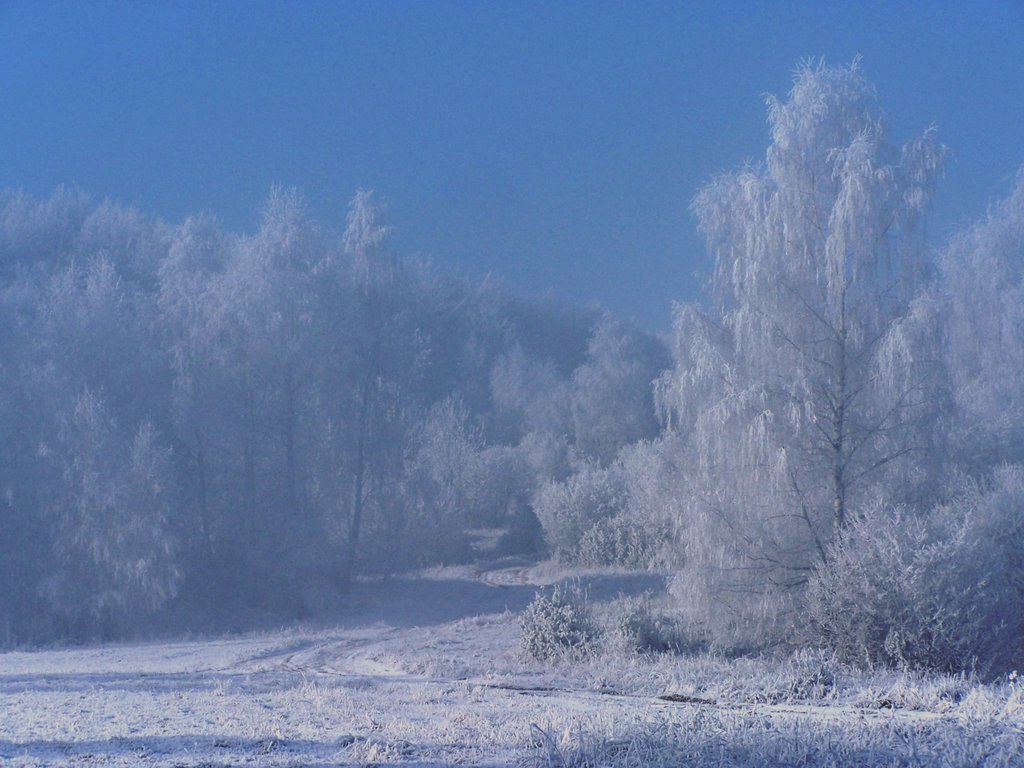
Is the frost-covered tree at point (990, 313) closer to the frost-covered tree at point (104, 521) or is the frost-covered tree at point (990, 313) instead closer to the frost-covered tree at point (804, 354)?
the frost-covered tree at point (804, 354)

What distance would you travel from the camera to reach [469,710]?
9.24 meters

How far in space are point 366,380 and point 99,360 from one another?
7.49 metres

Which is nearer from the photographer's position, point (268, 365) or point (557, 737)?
point (557, 737)

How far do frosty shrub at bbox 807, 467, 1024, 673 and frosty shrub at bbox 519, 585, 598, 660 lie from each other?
3.40 m

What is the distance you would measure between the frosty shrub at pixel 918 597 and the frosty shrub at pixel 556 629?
340cm

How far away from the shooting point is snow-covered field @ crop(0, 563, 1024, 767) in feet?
20.2

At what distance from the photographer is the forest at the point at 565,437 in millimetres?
14594

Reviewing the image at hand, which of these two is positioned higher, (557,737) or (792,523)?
(792,523)

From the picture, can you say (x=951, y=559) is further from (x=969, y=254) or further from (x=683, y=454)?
(x=969, y=254)

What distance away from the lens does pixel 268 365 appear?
26.4 meters

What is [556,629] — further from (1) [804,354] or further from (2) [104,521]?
(2) [104,521]

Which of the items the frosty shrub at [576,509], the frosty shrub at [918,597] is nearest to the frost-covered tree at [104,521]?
the frosty shrub at [576,509]

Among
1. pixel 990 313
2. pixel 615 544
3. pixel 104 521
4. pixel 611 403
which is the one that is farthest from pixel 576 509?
pixel 611 403

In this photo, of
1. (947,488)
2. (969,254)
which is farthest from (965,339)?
(947,488)
